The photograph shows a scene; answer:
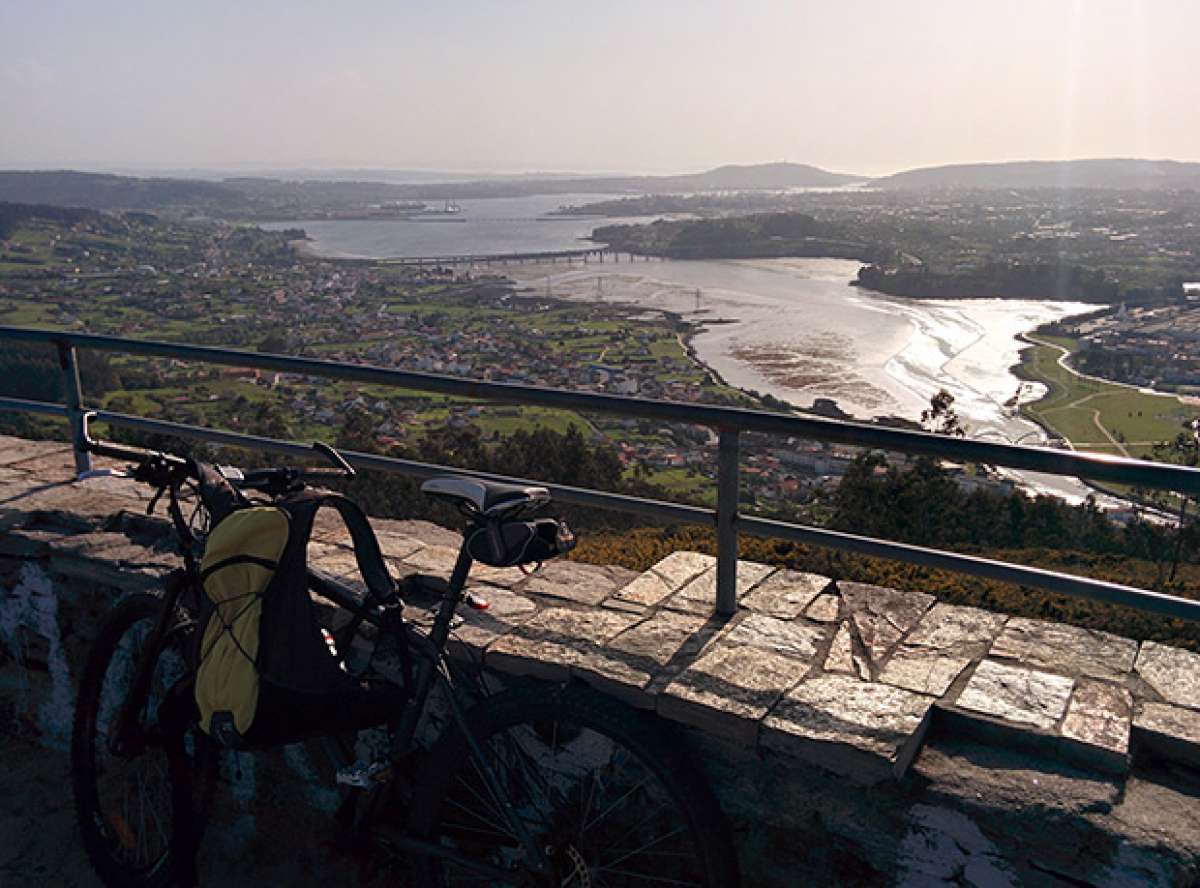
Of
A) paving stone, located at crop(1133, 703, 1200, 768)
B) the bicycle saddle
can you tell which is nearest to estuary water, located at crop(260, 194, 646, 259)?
the bicycle saddle

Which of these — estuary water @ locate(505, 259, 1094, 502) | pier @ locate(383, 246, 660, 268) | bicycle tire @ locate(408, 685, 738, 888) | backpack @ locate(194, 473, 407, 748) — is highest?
backpack @ locate(194, 473, 407, 748)

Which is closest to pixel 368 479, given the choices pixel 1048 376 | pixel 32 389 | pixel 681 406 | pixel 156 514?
pixel 32 389

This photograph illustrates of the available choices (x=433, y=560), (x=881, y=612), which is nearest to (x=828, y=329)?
(x=433, y=560)

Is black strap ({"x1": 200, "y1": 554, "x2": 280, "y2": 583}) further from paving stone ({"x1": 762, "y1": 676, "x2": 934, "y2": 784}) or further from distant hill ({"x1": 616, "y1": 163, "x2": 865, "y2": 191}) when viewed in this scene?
distant hill ({"x1": 616, "y1": 163, "x2": 865, "y2": 191})

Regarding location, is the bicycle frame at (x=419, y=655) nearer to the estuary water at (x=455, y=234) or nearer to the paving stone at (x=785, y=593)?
the paving stone at (x=785, y=593)

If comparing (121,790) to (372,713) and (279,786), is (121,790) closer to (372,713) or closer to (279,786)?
(279,786)

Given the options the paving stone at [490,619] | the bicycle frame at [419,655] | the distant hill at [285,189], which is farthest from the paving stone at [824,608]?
the distant hill at [285,189]
